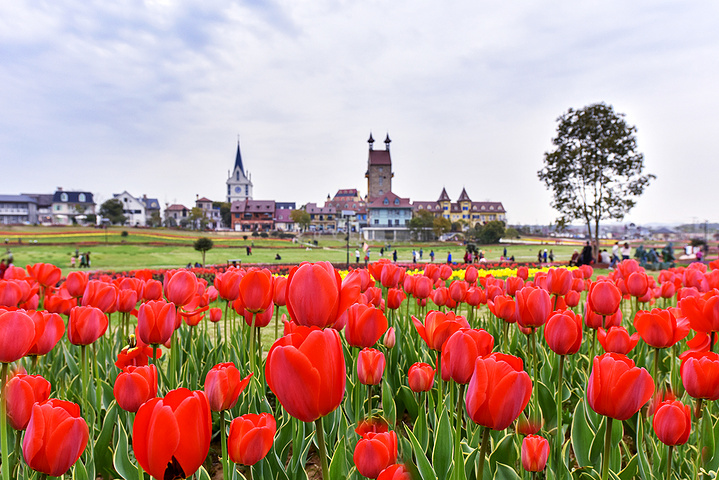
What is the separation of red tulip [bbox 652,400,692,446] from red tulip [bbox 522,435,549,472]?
0.36m

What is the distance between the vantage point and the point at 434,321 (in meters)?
1.74

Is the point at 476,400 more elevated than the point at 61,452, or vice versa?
the point at 476,400

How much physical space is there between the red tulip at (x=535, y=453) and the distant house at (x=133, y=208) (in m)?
109

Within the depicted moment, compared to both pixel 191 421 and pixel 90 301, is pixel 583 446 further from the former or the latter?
pixel 90 301

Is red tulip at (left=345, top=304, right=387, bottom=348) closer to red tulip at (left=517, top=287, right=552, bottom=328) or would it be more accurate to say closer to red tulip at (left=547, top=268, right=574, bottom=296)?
red tulip at (left=517, top=287, right=552, bottom=328)

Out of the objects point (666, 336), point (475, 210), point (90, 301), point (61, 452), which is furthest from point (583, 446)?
point (475, 210)

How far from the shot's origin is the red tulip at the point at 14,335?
1.33 m

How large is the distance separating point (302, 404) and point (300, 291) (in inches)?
16.5

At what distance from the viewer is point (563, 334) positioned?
1.64 m

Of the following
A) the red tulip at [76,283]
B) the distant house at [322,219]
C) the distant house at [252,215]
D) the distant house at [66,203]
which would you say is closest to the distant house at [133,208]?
the distant house at [66,203]

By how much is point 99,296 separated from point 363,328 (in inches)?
69.8

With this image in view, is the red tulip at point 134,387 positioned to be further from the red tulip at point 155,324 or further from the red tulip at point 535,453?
the red tulip at point 535,453

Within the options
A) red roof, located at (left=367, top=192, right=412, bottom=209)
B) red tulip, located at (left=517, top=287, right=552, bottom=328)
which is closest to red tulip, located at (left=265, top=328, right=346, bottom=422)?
red tulip, located at (left=517, top=287, right=552, bottom=328)

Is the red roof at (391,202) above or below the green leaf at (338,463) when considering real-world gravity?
above
